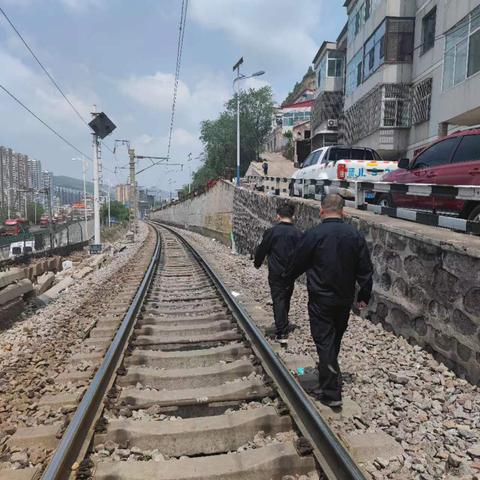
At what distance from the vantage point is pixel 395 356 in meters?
5.68

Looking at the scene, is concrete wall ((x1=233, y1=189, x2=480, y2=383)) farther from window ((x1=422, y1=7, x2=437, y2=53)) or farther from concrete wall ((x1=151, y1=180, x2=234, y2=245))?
window ((x1=422, y1=7, x2=437, y2=53))

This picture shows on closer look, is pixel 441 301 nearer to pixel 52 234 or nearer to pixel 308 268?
pixel 308 268

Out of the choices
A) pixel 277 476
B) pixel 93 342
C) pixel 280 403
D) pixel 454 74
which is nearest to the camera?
pixel 277 476

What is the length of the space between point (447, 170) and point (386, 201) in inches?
91.0

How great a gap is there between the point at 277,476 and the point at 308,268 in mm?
1741

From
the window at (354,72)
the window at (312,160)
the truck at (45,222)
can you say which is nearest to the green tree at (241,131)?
the truck at (45,222)

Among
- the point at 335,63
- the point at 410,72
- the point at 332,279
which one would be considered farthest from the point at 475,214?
the point at 335,63

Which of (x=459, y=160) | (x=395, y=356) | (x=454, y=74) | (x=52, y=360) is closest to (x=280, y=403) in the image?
(x=395, y=356)

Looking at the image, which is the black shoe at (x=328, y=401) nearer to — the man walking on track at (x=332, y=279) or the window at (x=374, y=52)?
the man walking on track at (x=332, y=279)

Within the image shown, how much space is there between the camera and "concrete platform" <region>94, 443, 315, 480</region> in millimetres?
3293

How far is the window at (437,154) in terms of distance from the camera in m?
8.62

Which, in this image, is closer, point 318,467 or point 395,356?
point 318,467

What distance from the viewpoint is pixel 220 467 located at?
338 cm

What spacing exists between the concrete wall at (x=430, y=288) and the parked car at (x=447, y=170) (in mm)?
1211
